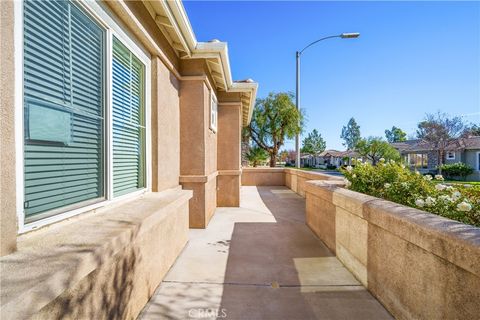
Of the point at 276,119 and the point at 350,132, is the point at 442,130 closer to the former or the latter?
the point at 276,119

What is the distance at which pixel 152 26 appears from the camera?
4.04 metres

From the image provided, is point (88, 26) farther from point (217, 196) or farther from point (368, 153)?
point (368, 153)

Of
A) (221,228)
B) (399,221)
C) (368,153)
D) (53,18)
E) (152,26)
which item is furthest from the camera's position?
(368,153)

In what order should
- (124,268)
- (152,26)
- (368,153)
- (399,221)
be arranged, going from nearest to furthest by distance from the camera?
(124,268) → (399,221) → (152,26) → (368,153)

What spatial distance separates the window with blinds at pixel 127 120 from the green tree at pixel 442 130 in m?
31.4

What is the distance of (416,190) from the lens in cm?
387

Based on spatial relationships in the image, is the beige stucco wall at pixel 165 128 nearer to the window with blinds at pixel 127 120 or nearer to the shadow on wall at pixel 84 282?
the window with blinds at pixel 127 120

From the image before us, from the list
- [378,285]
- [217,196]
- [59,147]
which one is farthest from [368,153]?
[59,147]

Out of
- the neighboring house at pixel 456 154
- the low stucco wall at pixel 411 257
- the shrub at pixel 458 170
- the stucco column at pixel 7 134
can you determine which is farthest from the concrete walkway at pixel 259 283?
the shrub at pixel 458 170

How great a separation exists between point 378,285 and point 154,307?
2.70m

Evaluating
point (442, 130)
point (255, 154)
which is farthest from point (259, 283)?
point (442, 130)

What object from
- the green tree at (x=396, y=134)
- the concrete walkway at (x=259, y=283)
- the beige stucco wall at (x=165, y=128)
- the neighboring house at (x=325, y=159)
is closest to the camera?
the concrete walkway at (x=259, y=283)

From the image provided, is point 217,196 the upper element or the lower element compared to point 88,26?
lower

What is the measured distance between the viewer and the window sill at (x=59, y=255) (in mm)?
1235
